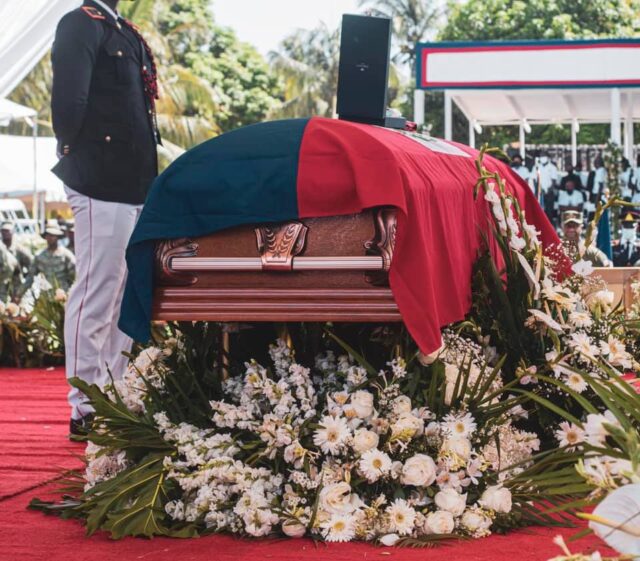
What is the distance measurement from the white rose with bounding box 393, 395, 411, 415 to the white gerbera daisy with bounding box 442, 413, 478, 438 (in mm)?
114

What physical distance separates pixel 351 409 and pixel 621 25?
35.0 meters

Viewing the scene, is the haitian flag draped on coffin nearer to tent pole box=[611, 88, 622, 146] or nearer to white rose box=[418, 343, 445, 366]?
white rose box=[418, 343, 445, 366]

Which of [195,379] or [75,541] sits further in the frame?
[195,379]

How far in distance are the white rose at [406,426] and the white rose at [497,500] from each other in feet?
0.88

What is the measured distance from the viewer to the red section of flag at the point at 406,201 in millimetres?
3168

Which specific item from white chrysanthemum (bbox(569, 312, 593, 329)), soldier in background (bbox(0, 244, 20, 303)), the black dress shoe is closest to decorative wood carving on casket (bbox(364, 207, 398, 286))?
white chrysanthemum (bbox(569, 312, 593, 329))

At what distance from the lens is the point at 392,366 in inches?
133

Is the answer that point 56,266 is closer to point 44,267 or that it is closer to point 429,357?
point 44,267

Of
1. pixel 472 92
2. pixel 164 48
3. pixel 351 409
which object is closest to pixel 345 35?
pixel 351 409

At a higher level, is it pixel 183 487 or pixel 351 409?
pixel 351 409

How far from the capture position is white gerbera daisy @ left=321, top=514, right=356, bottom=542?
9.98 ft

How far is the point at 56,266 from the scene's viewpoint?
39.7 ft

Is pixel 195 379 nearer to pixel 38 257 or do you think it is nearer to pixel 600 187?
pixel 38 257

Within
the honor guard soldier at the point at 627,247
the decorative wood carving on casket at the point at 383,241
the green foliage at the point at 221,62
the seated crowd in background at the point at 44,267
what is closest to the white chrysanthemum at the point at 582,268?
the decorative wood carving on casket at the point at 383,241
